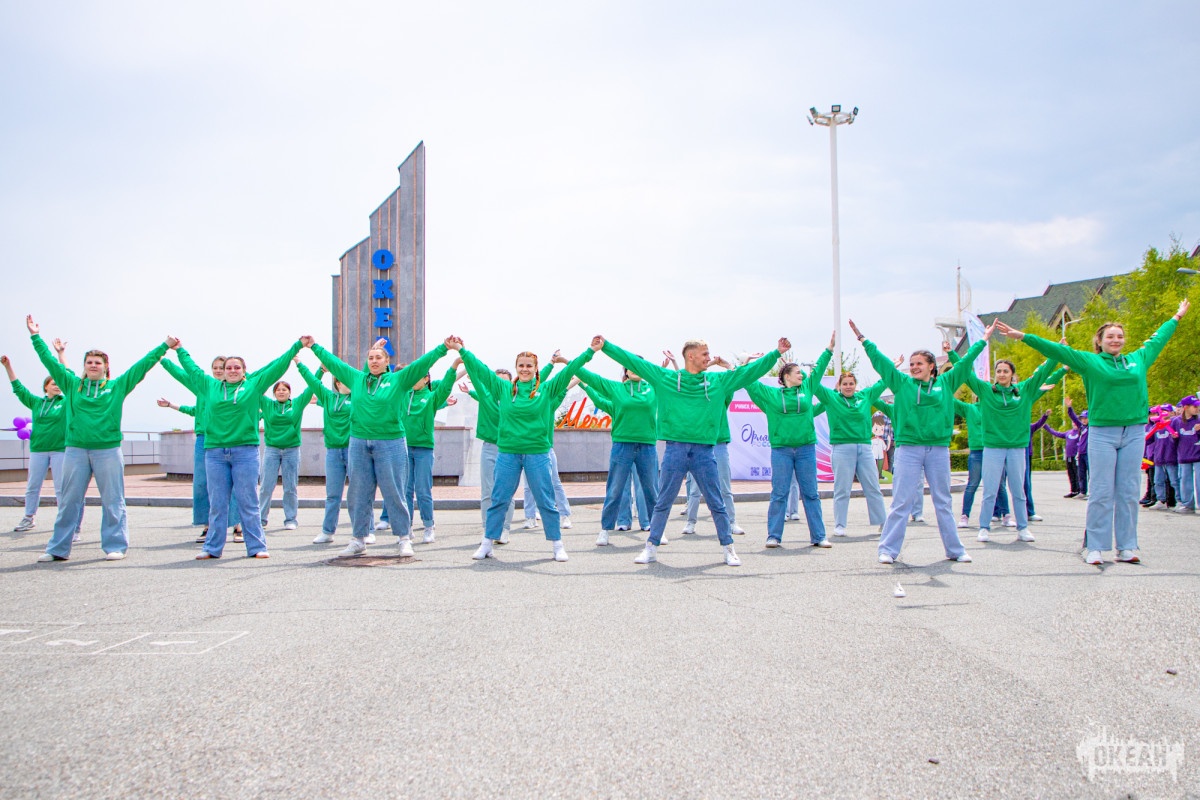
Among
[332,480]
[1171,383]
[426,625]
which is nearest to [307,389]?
[332,480]

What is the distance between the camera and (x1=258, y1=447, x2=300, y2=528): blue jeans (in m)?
11.1

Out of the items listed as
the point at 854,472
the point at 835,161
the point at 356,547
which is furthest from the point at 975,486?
the point at 835,161

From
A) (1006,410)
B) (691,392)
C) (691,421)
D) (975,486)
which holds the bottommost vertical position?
(975,486)

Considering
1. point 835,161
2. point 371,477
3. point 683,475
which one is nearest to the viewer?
point 683,475

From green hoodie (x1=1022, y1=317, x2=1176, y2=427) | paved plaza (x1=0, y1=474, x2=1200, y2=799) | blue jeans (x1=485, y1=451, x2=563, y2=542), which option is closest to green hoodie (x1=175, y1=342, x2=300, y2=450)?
paved plaza (x1=0, y1=474, x2=1200, y2=799)

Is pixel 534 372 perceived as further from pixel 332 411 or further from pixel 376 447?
pixel 332 411

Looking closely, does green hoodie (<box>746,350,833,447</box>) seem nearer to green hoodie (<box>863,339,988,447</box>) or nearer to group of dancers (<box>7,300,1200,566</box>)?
group of dancers (<box>7,300,1200,566</box>)

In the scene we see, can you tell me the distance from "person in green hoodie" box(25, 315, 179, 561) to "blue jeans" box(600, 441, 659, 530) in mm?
4811

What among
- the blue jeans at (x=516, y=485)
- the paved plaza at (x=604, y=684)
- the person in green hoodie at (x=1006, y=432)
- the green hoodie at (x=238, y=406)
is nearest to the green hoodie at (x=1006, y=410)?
the person in green hoodie at (x=1006, y=432)

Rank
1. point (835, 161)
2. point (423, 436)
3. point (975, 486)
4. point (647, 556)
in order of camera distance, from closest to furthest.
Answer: point (647, 556)
point (423, 436)
point (975, 486)
point (835, 161)

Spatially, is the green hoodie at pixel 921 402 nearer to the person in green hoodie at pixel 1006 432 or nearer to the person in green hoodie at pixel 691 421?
the person in green hoodie at pixel 691 421

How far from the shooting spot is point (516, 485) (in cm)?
801

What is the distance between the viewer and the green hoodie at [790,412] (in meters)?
9.36

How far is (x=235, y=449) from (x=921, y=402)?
6537mm
